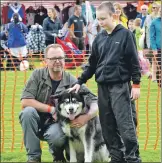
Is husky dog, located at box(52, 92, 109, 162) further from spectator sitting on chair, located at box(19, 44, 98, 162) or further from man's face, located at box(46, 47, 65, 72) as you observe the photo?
man's face, located at box(46, 47, 65, 72)

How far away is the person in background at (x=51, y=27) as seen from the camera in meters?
17.8

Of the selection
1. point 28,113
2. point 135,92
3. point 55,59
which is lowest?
point 28,113

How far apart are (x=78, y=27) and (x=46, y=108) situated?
11.7 m

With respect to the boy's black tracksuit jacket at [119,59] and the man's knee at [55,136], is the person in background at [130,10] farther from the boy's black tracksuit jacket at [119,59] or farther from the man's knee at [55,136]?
the boy's black tracksuit jacket at [119,59]

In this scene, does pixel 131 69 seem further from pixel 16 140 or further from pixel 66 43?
pixel 66 43

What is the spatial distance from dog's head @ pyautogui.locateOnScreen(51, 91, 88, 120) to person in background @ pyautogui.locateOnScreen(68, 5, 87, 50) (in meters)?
11.2

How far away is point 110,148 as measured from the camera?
19.6 feet

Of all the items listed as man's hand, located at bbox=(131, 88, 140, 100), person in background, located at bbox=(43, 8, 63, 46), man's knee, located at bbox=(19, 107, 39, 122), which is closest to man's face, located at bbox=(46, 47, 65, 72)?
man's knee, located at bbox=(19, 107, 39, 122)

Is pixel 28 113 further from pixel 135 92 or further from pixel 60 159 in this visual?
pixel 135 92

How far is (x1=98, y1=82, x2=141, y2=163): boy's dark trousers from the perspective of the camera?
5746 millimetres

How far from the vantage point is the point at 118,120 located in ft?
18.9

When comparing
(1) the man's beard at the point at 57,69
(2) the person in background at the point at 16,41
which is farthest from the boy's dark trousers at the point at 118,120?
(2) the person in background at the point at 16,41

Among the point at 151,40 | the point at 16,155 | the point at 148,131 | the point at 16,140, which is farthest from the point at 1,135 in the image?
the point at 151,40

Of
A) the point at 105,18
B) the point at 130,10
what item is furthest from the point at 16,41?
the point at 105,18
